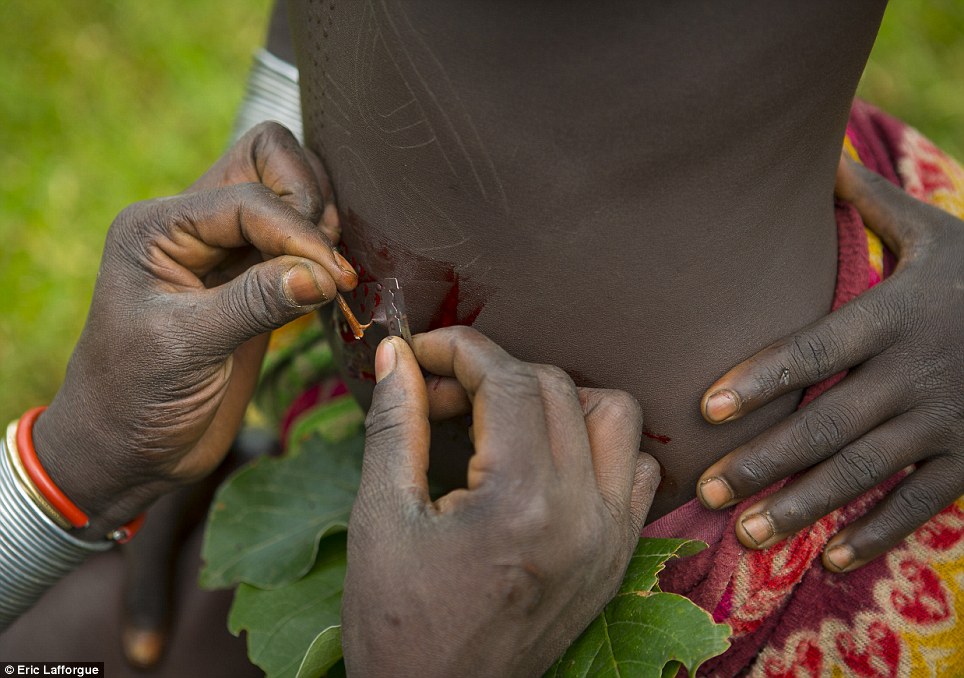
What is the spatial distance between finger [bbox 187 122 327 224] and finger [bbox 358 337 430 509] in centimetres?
29

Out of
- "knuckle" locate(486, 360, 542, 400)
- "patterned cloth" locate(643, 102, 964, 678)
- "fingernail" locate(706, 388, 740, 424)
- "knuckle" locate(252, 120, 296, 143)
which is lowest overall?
"patterned cloth" locate(643, 102, 964, 678)

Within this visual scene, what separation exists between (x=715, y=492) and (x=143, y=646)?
1.22 metres

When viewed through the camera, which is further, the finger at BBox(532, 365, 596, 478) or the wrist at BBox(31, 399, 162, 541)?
the wrist at BBox(31, 399, 162, 541)

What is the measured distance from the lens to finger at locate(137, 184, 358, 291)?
4.05 feet

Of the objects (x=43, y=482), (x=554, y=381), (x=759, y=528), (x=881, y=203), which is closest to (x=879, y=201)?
(x=881, y=203)

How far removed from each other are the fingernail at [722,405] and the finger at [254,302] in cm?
57

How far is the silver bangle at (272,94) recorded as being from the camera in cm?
212

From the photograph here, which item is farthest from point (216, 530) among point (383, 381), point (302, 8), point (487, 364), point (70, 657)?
point (302, 8)

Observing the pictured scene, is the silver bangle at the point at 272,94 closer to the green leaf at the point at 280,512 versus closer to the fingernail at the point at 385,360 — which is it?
the green leaf at the point at 280,512

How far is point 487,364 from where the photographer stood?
1.12 meters

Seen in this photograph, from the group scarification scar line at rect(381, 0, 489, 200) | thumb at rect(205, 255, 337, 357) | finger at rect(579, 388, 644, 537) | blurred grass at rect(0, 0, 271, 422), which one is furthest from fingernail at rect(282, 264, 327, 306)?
blurred grass at rect(0, 0, 271, 422)

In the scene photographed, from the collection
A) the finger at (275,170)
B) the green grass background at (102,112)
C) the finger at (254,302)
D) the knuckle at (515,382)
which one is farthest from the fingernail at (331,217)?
the green grass background at (102,112)

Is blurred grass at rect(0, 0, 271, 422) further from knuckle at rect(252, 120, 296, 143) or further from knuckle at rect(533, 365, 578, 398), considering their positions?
knuckle at rect(533, 365, 578, 398)

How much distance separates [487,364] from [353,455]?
80cm
